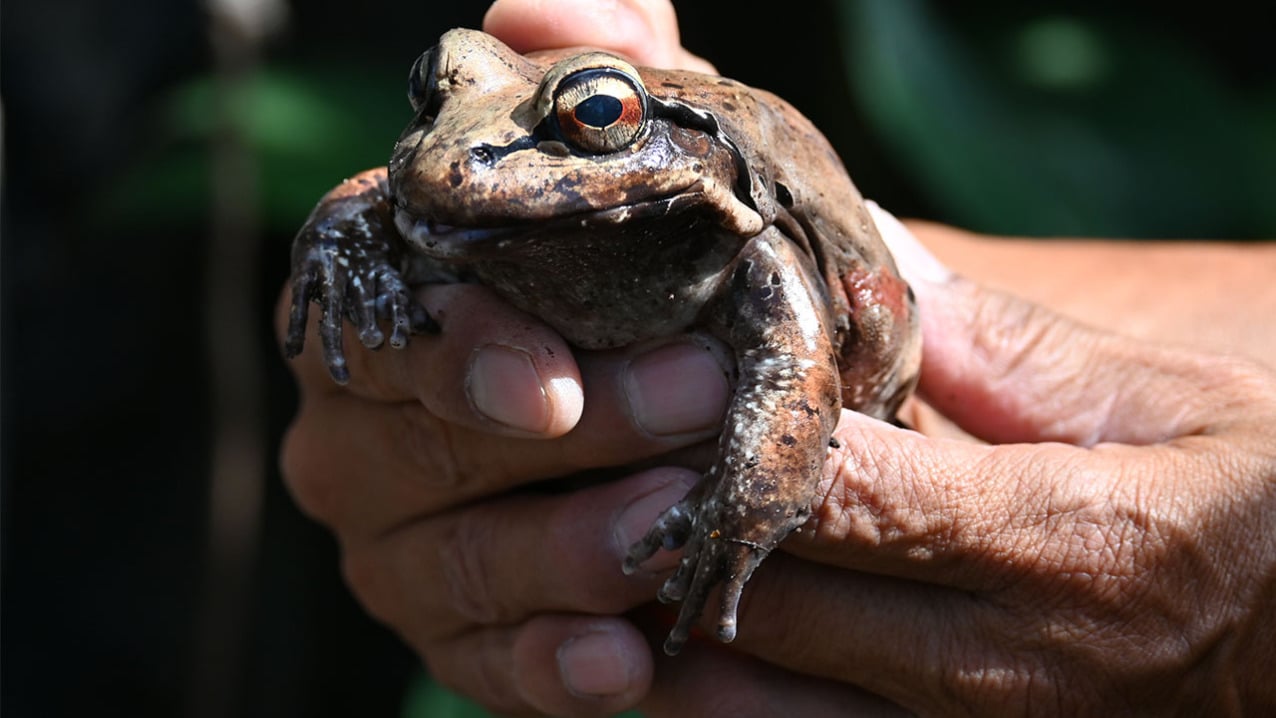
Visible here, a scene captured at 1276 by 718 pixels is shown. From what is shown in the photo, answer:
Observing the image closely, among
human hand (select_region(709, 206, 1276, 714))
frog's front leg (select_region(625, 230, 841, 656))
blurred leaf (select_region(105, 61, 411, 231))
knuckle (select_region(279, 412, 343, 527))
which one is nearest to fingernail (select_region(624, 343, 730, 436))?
frog's front leg (select_region(625, 230, 841, 656))

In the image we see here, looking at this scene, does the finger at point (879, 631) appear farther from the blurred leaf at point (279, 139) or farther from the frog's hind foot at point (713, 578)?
the blurred leaf at point (279, 139)

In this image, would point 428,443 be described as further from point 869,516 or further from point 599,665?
point 869,516

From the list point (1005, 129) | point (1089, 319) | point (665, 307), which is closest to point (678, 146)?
point (665, 307)

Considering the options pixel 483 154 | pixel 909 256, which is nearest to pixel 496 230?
pixel 483 154

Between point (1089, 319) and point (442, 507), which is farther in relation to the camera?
point (1089, 319)

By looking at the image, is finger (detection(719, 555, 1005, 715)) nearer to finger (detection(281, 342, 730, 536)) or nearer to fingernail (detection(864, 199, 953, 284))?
finger (detection(281, 342, 730, 536))

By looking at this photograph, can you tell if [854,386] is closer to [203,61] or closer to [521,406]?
[521,406]

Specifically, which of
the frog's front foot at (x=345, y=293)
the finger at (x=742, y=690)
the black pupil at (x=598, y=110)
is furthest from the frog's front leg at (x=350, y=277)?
the finger at (x=742, y=690)
